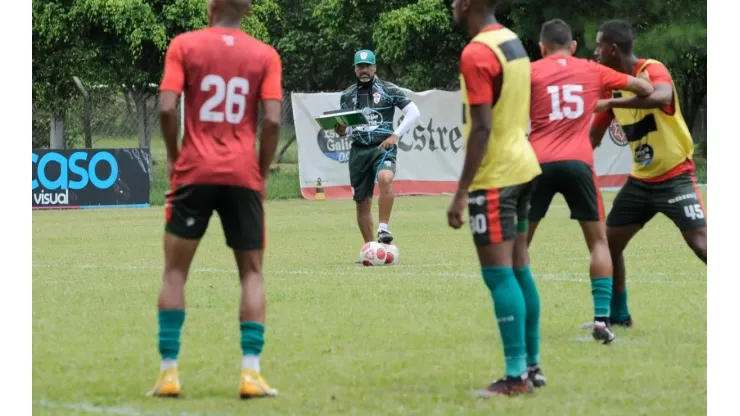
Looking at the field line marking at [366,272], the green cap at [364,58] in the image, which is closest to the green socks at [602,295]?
the field line marking at [366,272]

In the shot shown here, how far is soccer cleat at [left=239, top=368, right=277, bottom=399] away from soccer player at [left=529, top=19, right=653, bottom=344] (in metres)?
2.59

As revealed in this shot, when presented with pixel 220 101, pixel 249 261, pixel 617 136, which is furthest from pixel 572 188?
pixel 617 136

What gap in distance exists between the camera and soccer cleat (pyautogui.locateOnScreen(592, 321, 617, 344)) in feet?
27.3

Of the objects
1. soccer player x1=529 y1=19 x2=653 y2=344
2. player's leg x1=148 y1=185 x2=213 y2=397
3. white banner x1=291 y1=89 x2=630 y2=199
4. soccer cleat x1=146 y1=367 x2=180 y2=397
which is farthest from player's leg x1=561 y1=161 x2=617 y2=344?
white banner x1=291 y1=89 x2=630 y2=199

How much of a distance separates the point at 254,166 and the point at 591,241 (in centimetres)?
285

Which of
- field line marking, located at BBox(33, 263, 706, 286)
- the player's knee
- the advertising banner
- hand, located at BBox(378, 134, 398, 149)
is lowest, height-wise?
the advertising banner

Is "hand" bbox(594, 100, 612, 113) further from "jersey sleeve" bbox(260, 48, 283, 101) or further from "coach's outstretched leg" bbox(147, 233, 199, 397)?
"coach's outstretched leg" bbox(147, 233, 199, 397)

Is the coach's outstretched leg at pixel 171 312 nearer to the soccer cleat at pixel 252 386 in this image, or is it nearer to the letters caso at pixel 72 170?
the soccer cleat at pixel 252 386

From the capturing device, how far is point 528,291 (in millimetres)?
7148

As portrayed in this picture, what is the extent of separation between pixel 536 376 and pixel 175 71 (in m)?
2.46

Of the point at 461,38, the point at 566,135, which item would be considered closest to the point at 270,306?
the point at 566,135

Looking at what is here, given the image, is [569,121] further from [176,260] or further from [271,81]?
[176,260]

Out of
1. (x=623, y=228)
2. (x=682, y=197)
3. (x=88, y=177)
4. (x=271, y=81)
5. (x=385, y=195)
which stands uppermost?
(x=271, y=81)

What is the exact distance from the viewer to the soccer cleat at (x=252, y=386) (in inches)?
257
